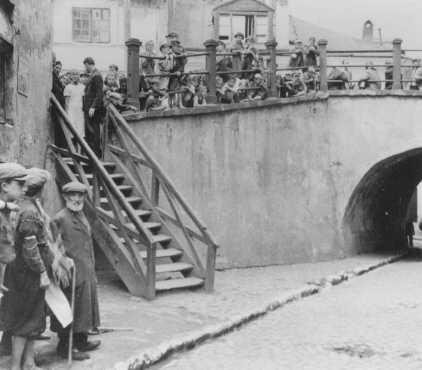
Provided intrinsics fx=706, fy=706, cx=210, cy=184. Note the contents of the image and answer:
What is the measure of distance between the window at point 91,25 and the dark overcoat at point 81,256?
23.4 meters

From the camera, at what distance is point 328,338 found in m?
7.55

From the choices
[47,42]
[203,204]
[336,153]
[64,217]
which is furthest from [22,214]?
[336,153]

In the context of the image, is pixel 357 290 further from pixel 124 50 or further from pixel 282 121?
pixel 124 50

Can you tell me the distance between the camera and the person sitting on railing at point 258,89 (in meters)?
14.9

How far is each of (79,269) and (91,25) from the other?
23.9m

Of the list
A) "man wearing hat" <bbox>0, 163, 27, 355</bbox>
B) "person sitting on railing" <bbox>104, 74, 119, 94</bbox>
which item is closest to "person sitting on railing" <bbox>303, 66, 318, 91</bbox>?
"person sitting on railing" <bbox>104, 74, 119, 94</bbox>

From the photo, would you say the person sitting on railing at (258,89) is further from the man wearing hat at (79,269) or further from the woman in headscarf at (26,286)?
the woman in headscarf at (26,286)

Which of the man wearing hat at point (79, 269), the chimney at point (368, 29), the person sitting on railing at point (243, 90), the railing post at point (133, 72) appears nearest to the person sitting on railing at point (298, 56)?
the person sitting on railing at point (243, 90)

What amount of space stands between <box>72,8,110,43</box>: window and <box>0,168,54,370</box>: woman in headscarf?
79.4 feet

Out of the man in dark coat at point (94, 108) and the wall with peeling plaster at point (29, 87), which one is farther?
the man in dark coat at point (94, 108)

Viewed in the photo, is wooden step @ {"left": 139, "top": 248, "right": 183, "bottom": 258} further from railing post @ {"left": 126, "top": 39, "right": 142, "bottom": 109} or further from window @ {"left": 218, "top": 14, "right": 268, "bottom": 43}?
window @ {"left": 218, "top": 14, "right": 268, "bottom": 43}

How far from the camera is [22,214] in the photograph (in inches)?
223

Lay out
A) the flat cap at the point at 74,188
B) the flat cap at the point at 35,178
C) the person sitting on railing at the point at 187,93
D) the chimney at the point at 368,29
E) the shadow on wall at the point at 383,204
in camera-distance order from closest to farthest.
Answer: the flat cap at the point at 35,178
the flat cap at the point at 74,188
the person sitting on railing at the point at 187,93
the shadow on wall at the point at 383,204
the chimney at the point at 368,29

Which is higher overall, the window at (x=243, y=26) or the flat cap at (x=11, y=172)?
the window at (x=243, y=26)
